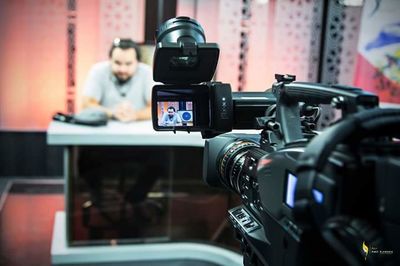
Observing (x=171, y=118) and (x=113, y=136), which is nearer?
(x=171, y=118)

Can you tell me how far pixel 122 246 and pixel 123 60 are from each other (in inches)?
51.4

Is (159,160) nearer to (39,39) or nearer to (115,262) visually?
(115,262)

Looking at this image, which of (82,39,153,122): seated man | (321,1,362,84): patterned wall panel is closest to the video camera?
(82,39,153,122): seated man

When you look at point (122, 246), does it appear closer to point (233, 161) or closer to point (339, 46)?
point (233, 161)

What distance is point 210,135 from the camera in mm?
1180

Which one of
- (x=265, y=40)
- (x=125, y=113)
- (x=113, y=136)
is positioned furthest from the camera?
(x=265, y=40)

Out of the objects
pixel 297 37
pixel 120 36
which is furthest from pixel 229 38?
pixel 120 36

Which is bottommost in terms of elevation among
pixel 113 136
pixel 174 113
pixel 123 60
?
pixel 113 136

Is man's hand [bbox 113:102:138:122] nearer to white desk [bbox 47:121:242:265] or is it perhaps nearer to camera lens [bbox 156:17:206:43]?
white desk [bbox 47:121:242:265]

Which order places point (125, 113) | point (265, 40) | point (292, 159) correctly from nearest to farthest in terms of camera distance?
point (292, 159), point (125, 113), point (265, 40)

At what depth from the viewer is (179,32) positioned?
110 centimetres

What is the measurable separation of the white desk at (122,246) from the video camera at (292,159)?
4.96ft

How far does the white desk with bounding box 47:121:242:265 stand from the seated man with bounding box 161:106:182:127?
155cm

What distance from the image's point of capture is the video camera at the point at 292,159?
24.2 inches
